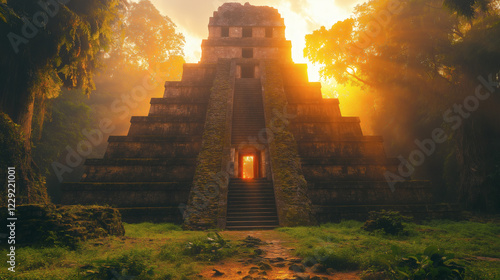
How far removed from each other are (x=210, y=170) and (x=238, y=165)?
3186 millimetres

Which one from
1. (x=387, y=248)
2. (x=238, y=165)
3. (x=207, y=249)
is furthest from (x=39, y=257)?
(x=238, y=165)

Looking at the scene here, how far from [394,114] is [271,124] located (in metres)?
10.5

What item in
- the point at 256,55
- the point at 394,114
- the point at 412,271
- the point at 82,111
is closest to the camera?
the point at 412,271

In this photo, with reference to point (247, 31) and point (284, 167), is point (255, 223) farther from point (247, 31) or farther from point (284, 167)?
point (247, 31)

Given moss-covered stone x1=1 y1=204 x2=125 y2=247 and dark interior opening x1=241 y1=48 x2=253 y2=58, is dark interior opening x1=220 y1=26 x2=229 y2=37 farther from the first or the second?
moss-covered stone x1=1 y1=204 x2=125 y2=247

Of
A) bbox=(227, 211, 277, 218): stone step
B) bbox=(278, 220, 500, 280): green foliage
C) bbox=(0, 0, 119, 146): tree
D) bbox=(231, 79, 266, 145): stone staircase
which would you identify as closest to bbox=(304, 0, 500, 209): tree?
bbox=(278, 220, 500, 280): green foliage

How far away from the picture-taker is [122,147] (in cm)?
1194

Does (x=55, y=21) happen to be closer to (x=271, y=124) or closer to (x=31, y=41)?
(x=31, y=41)

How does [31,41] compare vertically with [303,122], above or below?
above

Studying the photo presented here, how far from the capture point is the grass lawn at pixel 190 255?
3371 mm

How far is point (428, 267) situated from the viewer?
10.3 ft

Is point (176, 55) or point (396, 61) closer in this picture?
point (396, 61)

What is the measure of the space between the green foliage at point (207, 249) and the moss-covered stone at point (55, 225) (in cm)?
225

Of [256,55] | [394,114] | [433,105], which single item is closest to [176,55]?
[256,55]
